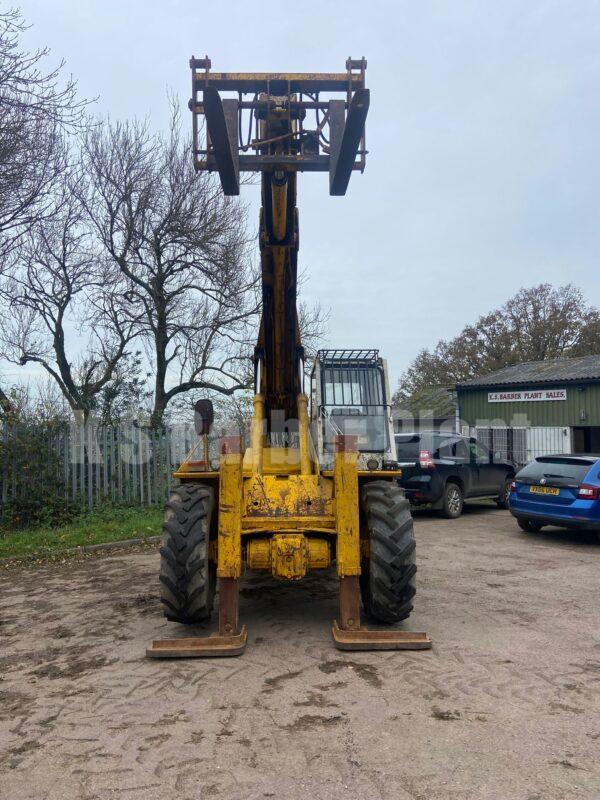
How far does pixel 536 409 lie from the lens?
80.0ft

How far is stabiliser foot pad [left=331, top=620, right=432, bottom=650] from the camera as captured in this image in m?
4.95

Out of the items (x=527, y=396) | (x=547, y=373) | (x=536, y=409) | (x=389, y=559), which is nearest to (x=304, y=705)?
(x=389, y=559)

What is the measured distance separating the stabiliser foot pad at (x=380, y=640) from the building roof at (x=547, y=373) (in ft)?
64.3

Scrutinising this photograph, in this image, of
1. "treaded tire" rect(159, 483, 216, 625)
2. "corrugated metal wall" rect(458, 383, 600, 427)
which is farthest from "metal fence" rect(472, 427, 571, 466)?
"treaded tire" rect(159, 483, 216, 625)

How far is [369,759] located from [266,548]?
2.09 metres

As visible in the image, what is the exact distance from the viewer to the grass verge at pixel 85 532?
9727 millimetres

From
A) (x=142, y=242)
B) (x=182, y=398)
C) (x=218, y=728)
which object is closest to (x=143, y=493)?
(x=182, y=398)

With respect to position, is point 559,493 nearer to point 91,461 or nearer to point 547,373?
point 91,461

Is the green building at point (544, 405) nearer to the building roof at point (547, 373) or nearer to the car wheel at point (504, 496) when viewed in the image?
the building roof at point (547, 373)

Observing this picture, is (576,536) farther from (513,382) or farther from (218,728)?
(513,382)

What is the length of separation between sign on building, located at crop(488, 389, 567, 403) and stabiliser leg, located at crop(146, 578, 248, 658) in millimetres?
20971

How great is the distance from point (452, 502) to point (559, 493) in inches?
123

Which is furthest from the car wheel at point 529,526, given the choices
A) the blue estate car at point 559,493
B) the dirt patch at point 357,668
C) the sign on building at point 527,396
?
the sign on building at point 527,396

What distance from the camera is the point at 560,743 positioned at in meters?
3.50
